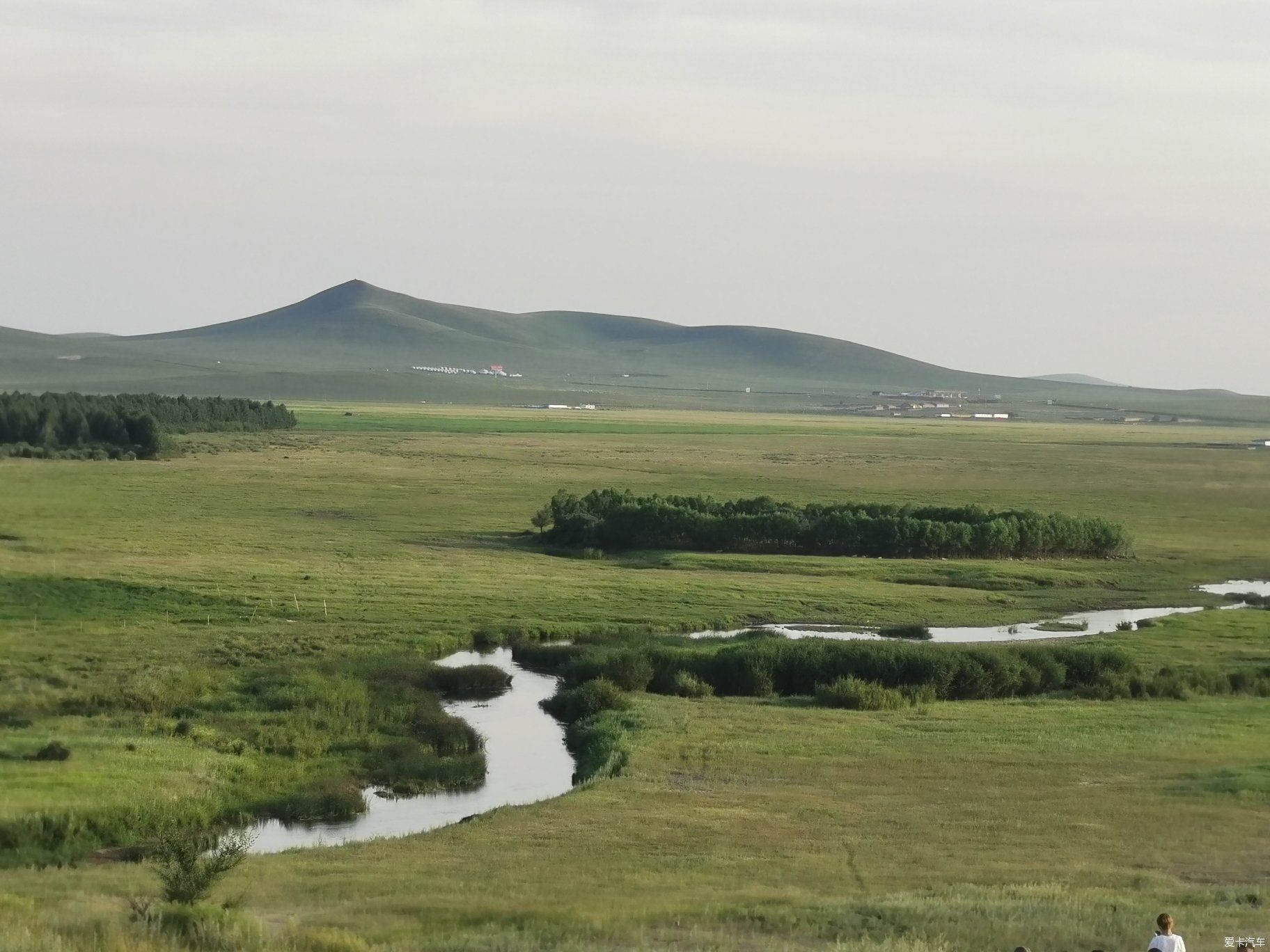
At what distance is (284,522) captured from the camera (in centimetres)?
6506

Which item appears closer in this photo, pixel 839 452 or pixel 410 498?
pixel 410 498

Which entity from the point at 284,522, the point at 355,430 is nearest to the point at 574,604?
the point at 284,522

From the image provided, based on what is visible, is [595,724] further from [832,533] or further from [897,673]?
[832,533]

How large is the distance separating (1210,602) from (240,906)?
4082 centimetres

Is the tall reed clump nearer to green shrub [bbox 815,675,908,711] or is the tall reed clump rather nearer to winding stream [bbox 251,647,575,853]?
winding stream [bbox 251,647,575,853]

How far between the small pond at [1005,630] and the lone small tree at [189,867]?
930 inches

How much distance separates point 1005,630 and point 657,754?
20.2 m

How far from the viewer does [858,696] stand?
32.8 m

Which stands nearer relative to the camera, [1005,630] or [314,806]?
[314,806]

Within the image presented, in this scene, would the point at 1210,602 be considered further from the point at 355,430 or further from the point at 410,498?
the point at 355,430

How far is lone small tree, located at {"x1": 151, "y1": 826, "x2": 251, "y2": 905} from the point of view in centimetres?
1653

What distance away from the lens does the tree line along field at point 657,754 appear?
16.8 m

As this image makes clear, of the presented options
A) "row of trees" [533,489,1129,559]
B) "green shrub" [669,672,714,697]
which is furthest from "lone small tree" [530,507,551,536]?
"green shrub" [669,672,714,697]

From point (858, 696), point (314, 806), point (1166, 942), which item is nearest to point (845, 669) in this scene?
point (858, 696)
